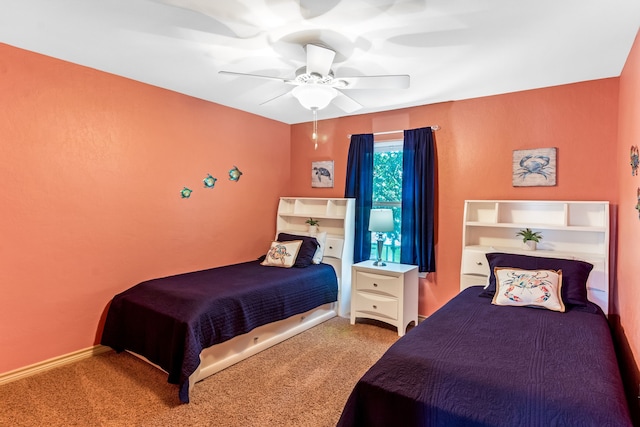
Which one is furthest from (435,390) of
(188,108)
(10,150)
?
(188,108)

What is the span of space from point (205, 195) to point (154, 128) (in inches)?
32.1

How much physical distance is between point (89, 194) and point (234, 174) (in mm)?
1487

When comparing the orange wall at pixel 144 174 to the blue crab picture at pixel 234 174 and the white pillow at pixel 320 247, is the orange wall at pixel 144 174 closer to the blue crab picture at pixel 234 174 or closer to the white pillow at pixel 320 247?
the blue crab picture at pixel 234 174

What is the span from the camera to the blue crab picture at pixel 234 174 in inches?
156

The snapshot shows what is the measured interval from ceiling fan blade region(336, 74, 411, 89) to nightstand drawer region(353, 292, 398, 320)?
6.51ft

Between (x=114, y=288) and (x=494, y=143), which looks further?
(x=494, y=143)

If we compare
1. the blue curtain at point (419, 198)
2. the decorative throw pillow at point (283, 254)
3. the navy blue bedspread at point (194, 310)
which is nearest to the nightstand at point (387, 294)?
the blue curtain at point (419, 198)

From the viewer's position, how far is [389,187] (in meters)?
4.03

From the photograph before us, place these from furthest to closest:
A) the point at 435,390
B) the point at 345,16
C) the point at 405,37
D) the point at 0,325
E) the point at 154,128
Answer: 1. the point at 154,128
2. the point at 0,325
3. the point at 405,37
4. the point at 345,16
5. the point at 435,390

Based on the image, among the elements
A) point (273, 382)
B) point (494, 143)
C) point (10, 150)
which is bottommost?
point (273, 382)

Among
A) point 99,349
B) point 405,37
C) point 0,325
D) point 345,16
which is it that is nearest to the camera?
point 345,16

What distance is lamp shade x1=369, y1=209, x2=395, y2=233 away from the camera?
3.64 metres

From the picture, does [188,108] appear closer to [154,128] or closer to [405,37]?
[154,128]

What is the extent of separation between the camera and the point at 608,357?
1.68 m
